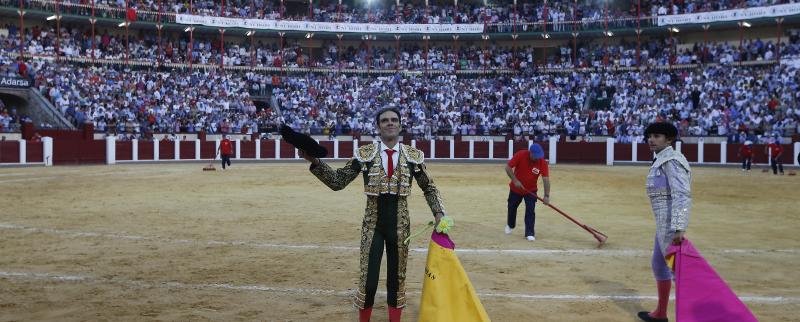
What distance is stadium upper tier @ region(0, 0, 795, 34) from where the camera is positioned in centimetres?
3180

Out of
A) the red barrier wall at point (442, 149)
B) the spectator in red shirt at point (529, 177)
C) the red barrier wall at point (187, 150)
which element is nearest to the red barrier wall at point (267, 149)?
the red barrier wall at point (187, 150)

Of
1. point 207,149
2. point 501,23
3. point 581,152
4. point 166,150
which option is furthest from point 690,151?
point 166,150

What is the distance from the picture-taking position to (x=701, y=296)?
3.61m

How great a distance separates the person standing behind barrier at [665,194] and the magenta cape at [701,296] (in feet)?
0.93

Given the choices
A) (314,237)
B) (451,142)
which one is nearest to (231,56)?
(451,142)

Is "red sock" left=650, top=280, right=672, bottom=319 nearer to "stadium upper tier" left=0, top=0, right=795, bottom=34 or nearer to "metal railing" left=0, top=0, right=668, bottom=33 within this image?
"stadium upper tier" left=0, top=0, right=795, bottom=34

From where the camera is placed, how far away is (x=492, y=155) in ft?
97.7

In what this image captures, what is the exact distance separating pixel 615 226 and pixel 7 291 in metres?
6.89

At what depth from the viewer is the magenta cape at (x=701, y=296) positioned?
350 centimetres

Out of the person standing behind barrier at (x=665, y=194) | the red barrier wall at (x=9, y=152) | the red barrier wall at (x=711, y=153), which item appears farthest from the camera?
the red barrier wall at (x=711, y=153)

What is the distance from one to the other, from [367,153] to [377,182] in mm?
195

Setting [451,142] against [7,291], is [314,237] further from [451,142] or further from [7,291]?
[451,142]

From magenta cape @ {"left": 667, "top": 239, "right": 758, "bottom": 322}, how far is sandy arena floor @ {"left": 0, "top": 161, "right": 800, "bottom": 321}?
0.80 meters

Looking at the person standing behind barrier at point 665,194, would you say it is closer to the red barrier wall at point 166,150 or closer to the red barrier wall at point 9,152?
the red barrier wall at point 9,152
